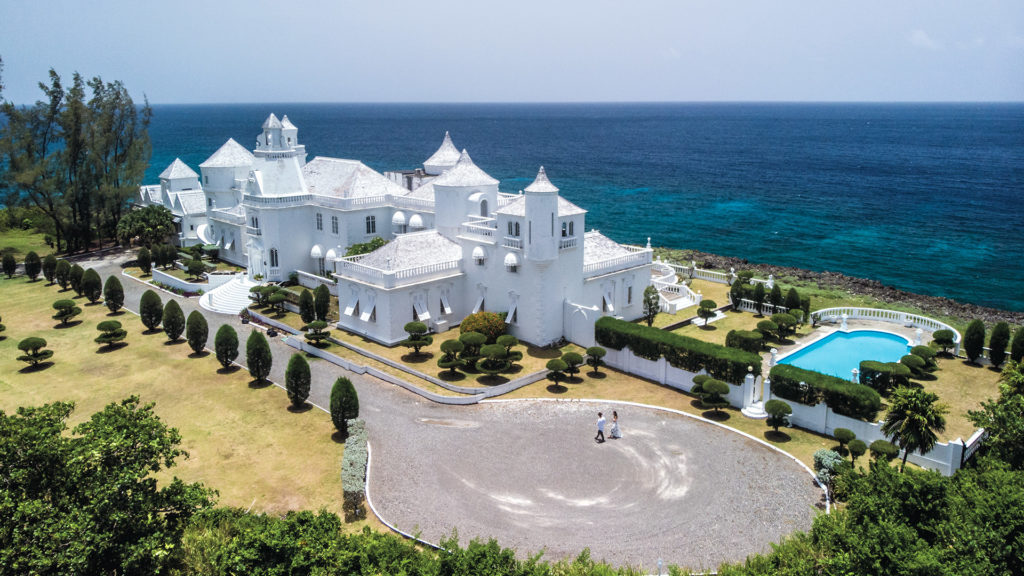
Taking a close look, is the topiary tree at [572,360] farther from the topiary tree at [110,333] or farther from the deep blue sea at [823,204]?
the deep blue sea at [823,204]

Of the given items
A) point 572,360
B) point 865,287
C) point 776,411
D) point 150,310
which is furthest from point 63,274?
point 865,287

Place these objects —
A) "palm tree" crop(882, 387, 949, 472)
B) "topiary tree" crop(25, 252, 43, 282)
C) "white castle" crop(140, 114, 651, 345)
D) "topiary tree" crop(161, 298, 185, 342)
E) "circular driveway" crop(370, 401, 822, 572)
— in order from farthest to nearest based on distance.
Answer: "topiary tree" crop(25, 252, 43, 282) < "topiary tree" crop(161, 298, 185, 342) < "white castle" crop(140, 114, 651, 345) < "palm tree" crop(882, 387, 949, 472) < "circular driveway" crop(370, 401, 822, 572)

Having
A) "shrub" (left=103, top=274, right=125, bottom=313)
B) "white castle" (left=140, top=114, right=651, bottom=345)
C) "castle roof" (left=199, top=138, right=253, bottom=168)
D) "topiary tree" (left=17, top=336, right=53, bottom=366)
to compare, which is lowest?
"topiary tree" (left=17, top=336, right=53, bottom=366)

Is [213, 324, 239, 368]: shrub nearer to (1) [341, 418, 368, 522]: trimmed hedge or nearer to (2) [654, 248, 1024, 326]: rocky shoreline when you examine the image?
(1) [341, 418, 368, 522]: trimmed hedge

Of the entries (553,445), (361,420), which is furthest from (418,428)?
(553,445)

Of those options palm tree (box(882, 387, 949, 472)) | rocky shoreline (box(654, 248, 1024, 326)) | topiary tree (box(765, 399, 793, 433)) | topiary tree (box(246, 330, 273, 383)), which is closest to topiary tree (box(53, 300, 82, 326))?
topiary tree (box(246, 330, 273, 383))
